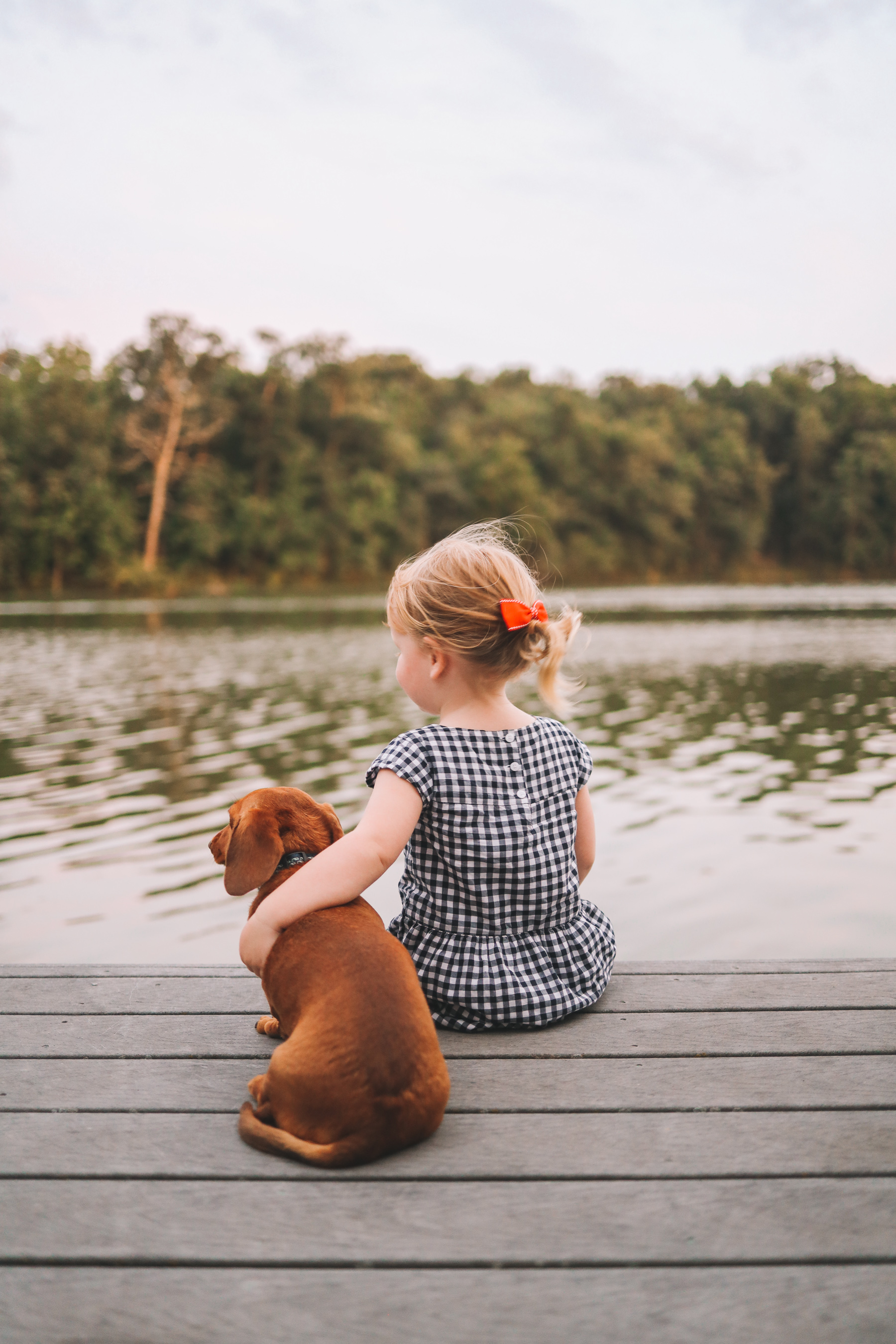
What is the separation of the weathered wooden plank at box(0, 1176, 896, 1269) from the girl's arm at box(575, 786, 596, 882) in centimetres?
92

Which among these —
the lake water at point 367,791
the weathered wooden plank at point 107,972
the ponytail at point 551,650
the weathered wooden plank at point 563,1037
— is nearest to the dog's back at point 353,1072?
the weathered wooden plank at point 563,1037

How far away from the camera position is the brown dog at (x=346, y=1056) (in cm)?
161

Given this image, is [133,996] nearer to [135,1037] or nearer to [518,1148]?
[135,1037]

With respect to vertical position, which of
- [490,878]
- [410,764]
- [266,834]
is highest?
[410,764]

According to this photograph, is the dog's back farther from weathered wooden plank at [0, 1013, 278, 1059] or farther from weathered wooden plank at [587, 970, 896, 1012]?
weathered wooden plank at [587, 970, 896, 1012]

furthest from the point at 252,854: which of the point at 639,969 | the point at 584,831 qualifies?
the point at 639,969

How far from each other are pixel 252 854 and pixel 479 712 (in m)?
0.56

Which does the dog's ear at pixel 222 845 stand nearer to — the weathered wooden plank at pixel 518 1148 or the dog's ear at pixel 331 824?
the dog's ear at pixel 331 824

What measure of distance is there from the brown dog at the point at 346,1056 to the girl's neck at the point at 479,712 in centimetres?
49

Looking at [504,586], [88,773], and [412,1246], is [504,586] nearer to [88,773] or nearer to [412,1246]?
[412,1246]

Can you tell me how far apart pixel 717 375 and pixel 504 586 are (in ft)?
267

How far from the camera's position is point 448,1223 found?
4.81 ft

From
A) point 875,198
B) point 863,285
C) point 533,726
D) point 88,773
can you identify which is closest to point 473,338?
point 863,285

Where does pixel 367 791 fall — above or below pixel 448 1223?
below
